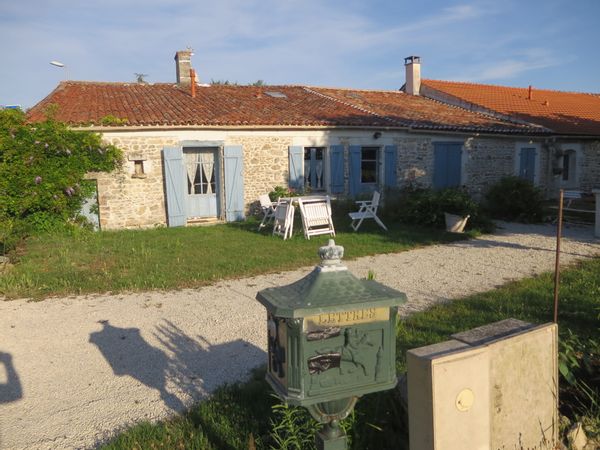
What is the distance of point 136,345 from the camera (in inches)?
173

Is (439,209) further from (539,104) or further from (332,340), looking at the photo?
(539,104)

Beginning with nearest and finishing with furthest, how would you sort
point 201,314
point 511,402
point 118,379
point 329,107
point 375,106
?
1. point 511,402
2. point 118,379
3. point 201,314
4. point 329,107
5. point 375,106

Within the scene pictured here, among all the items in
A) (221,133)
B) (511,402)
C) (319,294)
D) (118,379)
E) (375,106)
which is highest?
(375,106)

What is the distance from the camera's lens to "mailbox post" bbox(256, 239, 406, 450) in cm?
181

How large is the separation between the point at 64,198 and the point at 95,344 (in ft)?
22.3

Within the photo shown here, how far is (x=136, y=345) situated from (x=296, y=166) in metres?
8.61

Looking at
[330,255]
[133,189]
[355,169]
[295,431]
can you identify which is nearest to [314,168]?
[355,169]

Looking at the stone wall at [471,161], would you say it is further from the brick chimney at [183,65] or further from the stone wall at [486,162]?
the brick chimney at [183,65]

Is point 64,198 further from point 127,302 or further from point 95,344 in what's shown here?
point 95,344

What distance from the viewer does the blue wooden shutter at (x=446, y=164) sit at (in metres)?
13.9

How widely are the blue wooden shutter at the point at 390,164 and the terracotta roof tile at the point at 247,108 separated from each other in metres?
0.67

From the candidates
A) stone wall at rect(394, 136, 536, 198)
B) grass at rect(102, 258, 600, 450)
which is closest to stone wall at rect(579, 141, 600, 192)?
stone wall at rect(394, 136, 536, 198)

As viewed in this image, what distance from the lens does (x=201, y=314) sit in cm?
515

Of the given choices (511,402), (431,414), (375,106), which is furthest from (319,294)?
(375,106)
